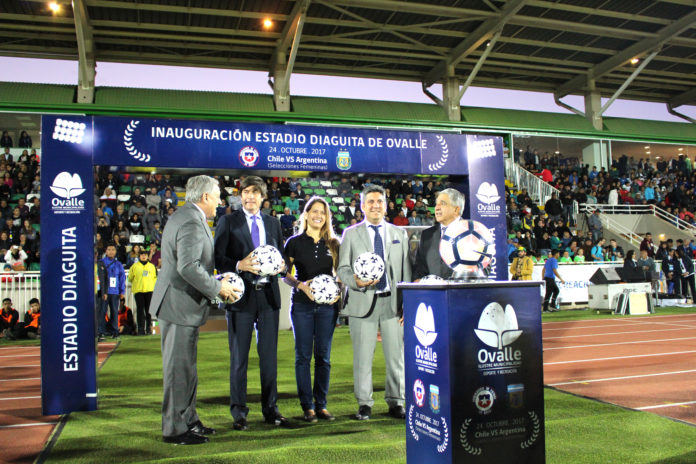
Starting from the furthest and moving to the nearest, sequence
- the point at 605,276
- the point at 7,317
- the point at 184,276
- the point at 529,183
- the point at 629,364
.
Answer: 1. the point at 529,183
2. the point at 605,276
3. the point at 7,317
4. the point at 629,364
5. the point at 184,276

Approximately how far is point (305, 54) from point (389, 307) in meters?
19.6

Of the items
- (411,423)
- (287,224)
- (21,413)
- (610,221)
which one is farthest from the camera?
(610,221)

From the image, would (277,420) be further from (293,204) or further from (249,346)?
(293,204)

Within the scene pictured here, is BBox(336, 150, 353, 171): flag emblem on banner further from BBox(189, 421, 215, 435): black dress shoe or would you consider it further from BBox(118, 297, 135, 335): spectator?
BBox(118, 297, 135, 335): spectator

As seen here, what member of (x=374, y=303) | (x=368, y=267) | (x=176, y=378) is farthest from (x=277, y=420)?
(x=368, y=267)

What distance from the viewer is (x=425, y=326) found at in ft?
10.3

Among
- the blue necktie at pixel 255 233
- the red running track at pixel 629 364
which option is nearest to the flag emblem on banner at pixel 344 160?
the blue necktie at pixel 255 233

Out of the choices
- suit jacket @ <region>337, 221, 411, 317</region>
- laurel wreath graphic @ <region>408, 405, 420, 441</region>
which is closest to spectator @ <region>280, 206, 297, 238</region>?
suit jacket @ <region>337, 221, 411, 317</region>

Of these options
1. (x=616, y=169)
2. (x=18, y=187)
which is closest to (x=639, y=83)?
(x=616, y=169)

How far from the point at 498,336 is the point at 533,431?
0.55 m

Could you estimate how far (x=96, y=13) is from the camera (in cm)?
1917

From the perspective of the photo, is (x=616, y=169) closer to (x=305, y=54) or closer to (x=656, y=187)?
(x=656, y=187)

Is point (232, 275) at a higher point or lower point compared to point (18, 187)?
lower

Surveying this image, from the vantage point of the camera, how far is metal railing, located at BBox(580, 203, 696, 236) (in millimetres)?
25312
